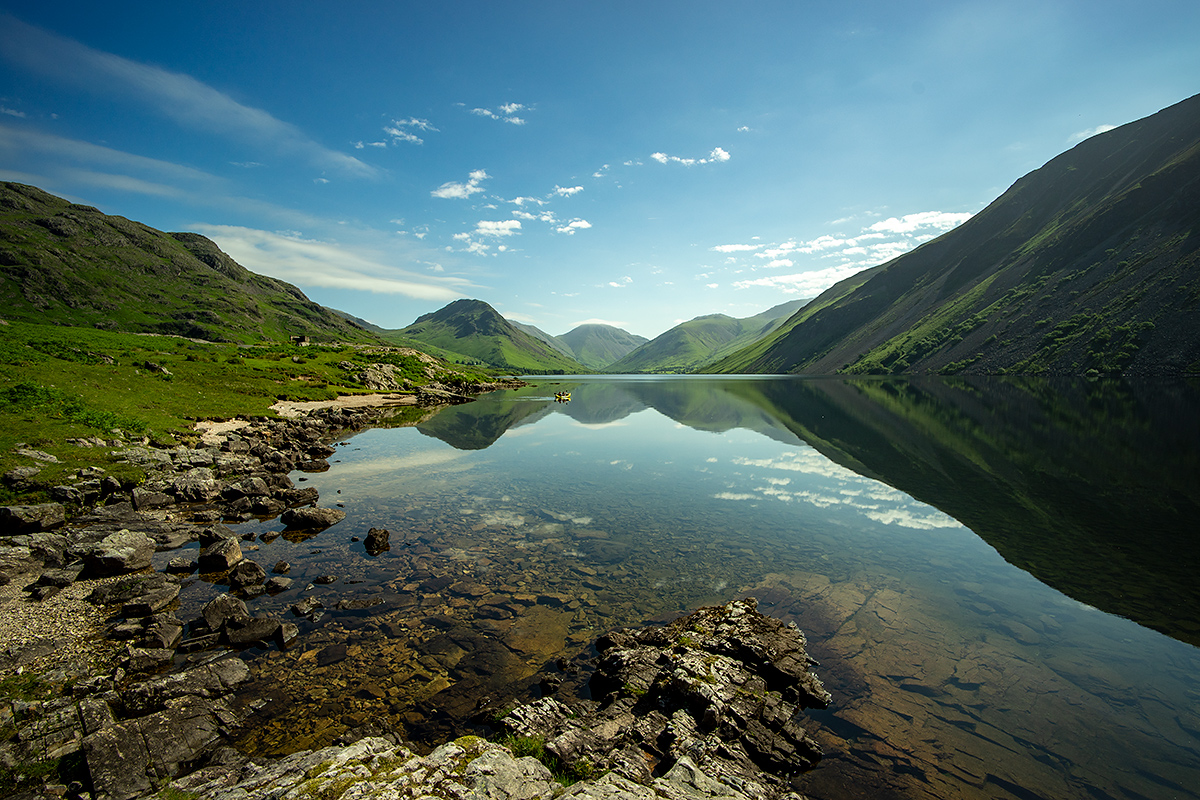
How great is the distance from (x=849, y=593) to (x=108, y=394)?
182 feet

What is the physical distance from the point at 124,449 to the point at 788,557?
128 ft

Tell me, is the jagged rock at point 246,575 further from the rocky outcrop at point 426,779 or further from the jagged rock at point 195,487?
the jagged rock at point 195,487

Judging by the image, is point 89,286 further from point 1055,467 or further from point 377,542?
point 1055,467

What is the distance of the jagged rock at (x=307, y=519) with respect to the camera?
24.3m

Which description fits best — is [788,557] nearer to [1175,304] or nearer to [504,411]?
[504,411]

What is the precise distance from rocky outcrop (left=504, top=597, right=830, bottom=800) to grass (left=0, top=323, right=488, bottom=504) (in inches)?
1069

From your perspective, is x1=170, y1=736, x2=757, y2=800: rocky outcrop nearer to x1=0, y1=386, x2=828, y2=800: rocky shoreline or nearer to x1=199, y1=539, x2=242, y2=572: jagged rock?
x1=0, y1=386, x2=828, y2=800: rocky shoreline

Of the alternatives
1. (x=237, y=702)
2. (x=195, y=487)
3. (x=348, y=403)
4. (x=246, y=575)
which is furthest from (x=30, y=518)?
(x=348, y=403)

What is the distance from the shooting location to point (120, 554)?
Answer: 56.7 feet

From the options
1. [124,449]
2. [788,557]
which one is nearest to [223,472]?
[124,449]

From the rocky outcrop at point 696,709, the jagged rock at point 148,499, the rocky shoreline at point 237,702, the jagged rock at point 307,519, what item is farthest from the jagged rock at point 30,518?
the rocky outcrop at point 696,709

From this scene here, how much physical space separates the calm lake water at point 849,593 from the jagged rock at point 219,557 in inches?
50.2

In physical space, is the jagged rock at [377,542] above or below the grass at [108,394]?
below

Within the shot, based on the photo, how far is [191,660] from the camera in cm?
1288
